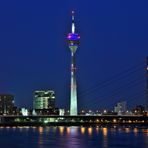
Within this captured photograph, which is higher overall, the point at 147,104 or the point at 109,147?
the point at 147,104

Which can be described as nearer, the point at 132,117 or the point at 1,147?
the point at 1,147

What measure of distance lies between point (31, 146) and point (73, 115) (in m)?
104

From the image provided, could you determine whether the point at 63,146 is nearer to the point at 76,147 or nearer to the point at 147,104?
the point at 76,147

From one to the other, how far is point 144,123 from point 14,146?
103m

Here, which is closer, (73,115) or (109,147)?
(109,147)

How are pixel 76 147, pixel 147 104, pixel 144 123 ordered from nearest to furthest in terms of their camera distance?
pixel 76 147
pixel 147 104
pixel 144 123

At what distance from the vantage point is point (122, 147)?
92.5 metres

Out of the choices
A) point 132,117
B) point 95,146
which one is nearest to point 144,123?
point 132,117

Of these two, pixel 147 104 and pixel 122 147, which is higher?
pixel 147 104

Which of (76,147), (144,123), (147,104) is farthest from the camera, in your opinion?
(144,123)

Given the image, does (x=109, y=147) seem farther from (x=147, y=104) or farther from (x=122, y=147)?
(x=147, y=104)

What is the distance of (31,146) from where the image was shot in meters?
94.4

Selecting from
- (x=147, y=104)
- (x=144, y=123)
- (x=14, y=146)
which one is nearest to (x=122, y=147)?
(x=14, y=146)

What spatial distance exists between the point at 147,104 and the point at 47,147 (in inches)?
3258
